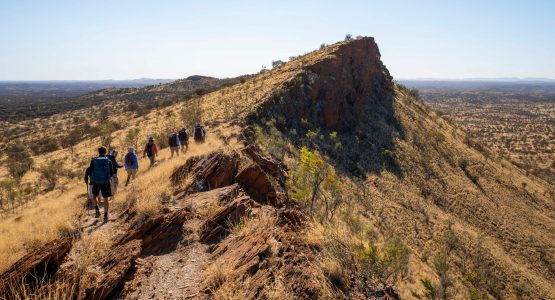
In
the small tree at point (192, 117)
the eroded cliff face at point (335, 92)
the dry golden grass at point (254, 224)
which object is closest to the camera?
the dry golden grass at point (254, 224)

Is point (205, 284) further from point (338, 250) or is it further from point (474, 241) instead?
point (474, 241)

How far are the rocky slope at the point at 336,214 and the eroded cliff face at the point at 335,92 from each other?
0.14 m

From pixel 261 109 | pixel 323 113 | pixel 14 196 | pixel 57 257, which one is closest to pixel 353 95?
pixel 323 113

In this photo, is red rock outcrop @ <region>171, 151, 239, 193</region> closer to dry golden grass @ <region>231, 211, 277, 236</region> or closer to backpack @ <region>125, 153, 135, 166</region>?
dry golden grass @ <region>231, 211, 277, 236</region>

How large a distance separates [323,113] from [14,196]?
23478 mm

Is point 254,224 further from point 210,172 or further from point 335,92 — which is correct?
point 335,92

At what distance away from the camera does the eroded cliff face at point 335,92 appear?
3105 cm

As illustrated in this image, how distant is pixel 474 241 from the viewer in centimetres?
2345

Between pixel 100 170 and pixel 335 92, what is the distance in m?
28.1

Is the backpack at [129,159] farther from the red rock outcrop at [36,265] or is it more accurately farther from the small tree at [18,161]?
the small tree at [18,161]

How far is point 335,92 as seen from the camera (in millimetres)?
34938

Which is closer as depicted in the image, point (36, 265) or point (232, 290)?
point (232, 290)

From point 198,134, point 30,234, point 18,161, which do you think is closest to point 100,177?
point 30,234

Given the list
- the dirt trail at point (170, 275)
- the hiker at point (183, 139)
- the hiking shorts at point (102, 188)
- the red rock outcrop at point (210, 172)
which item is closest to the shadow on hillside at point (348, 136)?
the hiker at point (183, 139)
